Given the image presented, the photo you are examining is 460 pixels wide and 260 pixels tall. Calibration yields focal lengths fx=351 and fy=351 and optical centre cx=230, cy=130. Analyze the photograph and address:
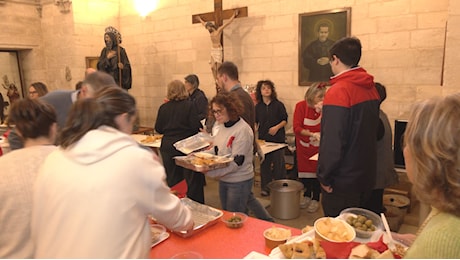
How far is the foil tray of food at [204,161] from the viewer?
8.96ft

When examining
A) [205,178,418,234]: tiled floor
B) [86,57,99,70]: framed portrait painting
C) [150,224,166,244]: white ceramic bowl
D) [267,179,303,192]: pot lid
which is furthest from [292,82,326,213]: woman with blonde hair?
[86,57,99,70]: framed portrait painting

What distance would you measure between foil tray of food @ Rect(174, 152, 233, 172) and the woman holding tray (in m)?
0.07

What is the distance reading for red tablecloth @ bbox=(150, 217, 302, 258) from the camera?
1707mm

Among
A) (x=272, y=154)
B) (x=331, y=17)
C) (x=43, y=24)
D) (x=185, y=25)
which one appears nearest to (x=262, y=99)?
(x=272, y=154)

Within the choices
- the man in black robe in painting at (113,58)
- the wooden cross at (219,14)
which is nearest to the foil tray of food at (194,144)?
the wooden cross at (219,14)

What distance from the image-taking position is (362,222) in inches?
67.6

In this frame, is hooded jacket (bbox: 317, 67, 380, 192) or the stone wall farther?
the stone wall

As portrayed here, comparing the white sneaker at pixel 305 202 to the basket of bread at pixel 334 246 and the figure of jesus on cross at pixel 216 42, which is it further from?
the basket of bread at pixel 334 246

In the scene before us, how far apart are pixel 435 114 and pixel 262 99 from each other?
3.87 metres

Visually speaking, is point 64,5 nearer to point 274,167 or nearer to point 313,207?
point 274,167

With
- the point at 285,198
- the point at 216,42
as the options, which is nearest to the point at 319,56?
the point at 216,42

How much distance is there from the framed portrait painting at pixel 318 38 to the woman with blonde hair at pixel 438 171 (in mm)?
4075

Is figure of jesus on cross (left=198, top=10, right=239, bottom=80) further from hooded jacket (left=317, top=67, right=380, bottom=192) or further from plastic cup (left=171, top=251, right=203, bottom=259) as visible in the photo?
plastic cup (left=171, top=251, right=203, bottom=259)

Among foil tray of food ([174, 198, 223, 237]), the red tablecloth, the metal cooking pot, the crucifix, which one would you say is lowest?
the metal cooking pot
